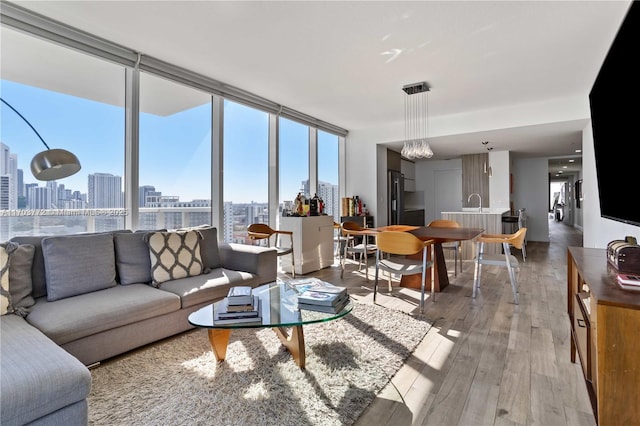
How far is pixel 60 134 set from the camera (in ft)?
9.67

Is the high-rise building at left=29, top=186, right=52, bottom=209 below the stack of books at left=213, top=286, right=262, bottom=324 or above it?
above

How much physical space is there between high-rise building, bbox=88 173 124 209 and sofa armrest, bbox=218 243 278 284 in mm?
1137

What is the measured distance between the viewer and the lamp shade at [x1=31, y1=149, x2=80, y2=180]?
210cm

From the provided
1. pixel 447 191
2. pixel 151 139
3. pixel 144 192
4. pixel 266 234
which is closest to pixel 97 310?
pixel 144 192

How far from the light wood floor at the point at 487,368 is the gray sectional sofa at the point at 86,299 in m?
1.36

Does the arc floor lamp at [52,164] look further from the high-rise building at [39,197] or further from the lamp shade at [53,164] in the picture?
the high-rise building at [39,197]

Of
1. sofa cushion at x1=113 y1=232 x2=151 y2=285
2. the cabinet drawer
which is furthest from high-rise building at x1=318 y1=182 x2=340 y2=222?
the cabinet drawer

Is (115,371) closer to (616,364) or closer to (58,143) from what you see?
(58,143)

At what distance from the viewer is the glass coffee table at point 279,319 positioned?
5.76ft

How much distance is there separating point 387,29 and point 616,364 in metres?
2.84

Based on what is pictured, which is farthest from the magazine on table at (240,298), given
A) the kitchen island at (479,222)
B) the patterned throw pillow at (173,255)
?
the kitchen island at (479,222)

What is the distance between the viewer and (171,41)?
3.11 metres

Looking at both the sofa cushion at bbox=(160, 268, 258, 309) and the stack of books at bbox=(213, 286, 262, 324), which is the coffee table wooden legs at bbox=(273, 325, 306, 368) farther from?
the sofa cushion at bbox=(160, 268, 258, 309)

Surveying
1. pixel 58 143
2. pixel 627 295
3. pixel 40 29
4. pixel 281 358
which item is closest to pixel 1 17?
pixel 40 29
